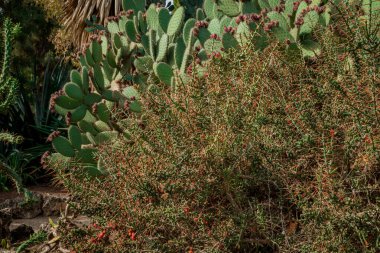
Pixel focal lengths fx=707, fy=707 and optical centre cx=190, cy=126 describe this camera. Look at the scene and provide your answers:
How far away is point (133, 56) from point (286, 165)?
3583 mm

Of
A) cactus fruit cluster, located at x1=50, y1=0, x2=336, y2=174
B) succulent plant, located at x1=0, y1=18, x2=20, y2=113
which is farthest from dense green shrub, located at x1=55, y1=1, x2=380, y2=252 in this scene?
succulent plant, located at x1=0, y1=18, x2=20, y2=113

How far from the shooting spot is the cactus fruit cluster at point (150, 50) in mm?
5391

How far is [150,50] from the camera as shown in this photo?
671 cm

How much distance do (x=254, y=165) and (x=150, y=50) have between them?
9.64 feet

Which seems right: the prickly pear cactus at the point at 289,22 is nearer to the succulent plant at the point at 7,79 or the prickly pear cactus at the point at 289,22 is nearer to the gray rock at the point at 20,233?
the succulent plant at the point at 7,79

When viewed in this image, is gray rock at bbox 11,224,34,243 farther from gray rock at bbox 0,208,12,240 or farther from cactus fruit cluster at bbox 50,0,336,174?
cactus fruit cluster at bbox 50,0,336,174

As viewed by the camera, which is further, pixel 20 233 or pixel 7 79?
pixel 20 233

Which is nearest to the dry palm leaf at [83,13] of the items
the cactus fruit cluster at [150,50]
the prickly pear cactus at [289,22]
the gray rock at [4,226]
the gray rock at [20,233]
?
the cactus fruit cluster at [150,50]

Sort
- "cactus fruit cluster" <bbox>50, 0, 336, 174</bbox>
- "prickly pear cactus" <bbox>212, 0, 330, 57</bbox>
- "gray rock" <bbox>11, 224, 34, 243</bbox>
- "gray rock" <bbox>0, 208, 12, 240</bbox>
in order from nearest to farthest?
"prickly pear cactus" <bbox>212, 0, 330, 57</bbox> → "cactus fruit cluster" <bbox>50, 0, 336, 174</bbox> → "gray rock" <bbox>0, 208, 12, 240</bbox> → "gray rock" <bbox>11, 224, 34, 243</bbox>

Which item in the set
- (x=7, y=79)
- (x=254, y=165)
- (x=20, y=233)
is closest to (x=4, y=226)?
(x=20, y=233)

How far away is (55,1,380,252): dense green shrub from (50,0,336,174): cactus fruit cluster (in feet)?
3.04

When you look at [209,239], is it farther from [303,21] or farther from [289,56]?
[303,21]

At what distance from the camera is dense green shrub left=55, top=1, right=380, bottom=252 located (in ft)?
11.8

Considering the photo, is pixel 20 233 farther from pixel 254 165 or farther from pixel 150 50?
pixel 254 165
